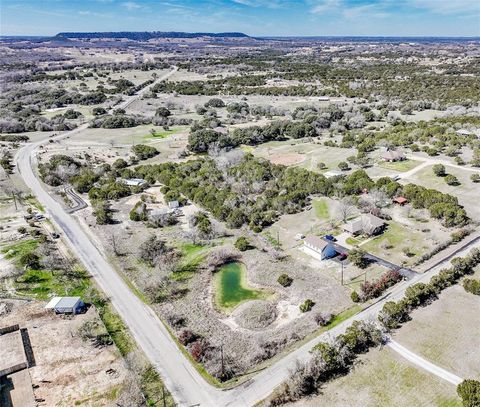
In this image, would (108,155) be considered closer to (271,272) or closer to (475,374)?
(271,272)

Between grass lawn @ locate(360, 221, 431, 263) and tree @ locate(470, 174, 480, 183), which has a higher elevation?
tree @ locate(470, 174, 480, 183)

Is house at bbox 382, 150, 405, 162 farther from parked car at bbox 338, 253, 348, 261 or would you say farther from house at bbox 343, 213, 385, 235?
parked car at bbox 338, 253, 348, 261

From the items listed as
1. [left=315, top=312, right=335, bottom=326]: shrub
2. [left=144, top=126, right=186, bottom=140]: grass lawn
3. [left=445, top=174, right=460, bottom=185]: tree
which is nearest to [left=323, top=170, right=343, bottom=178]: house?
A: [left=445, top=174, right=460, bottom=185]: tree

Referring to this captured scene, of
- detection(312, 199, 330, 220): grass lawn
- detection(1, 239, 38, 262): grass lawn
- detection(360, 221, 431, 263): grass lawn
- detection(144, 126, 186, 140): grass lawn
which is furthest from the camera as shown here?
detection(144, 126, 186, 140): grass lawn

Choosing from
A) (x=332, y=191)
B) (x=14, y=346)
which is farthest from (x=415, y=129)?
(x=14, y=346)

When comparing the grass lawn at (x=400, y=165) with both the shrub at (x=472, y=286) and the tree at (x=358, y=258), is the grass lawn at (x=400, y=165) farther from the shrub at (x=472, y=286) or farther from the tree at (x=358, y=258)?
the shrub at (x=472, y=286)

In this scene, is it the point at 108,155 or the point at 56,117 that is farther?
the point at 56,117
